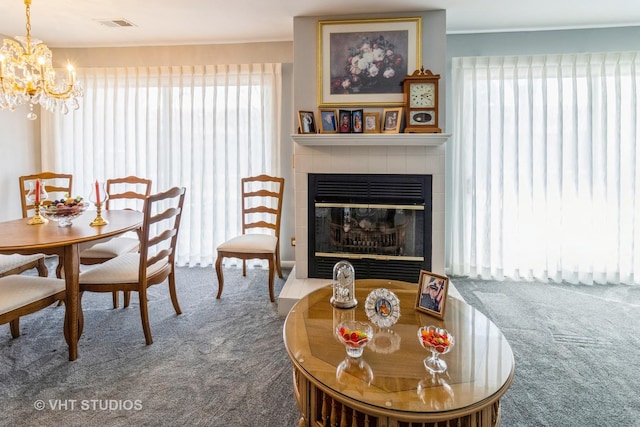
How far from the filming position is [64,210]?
241cm

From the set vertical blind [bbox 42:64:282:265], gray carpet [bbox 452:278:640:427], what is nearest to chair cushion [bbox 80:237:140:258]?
vertical blind [bbox 42:64:282:265]

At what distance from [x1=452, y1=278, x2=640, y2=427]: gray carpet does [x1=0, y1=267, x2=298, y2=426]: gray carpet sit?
127 centimetres

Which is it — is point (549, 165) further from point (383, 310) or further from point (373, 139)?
point (383, 310)

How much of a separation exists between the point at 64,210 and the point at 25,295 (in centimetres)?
64

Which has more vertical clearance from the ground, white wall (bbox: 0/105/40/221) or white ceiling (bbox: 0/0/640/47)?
white ceiling (bbox: 0/0/640/47)

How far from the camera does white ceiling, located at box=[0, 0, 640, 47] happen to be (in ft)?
9.45

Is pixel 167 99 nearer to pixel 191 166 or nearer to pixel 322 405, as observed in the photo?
pixel 191 166

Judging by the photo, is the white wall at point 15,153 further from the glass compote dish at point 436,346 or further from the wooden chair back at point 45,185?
the glass compote dish at point 436,346

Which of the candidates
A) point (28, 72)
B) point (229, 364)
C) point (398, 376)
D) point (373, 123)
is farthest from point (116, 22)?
point (398, 376)

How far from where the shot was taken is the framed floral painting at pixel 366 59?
3008mm

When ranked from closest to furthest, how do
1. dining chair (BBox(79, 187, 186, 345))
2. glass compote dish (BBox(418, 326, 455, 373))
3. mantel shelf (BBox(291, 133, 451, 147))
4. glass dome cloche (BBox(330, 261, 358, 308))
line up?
glass compote dish (BBox(418, 326, 455, 373))
glass dome cloche (BBox(330, 261, 358, 308))
dining chair (BBox(79, 187, 186, 345))
mantel shelf (BBox(291, 133, 451, 147))

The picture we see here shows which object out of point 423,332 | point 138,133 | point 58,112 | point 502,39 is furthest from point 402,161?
point 58,112

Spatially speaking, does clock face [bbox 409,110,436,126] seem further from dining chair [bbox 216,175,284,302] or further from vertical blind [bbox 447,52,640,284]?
dining chair [bbox 216,175,284,302]

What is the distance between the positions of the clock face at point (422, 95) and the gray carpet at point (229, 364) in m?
1.69
